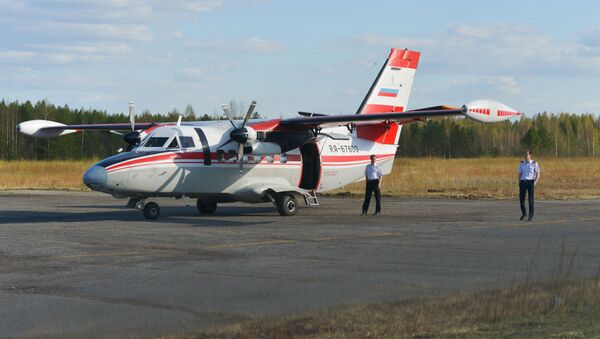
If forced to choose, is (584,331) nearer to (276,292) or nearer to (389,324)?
(389,324)

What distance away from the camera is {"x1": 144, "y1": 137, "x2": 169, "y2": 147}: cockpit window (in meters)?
25.9

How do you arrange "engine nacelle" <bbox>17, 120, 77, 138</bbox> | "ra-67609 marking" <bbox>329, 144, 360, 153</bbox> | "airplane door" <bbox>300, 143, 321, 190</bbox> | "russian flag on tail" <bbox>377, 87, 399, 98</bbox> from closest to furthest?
"airplane door" <bbox>300, 143, 321, 190</bbox> → "ra-67609 marking" <bbox>329, 144, 360, 153</bbox> → "engine nacelle" <bbox>17, 120, 77, 138</bbox> → "russian flag on tail" <bbox>377, 87, 399, 98</bbox>

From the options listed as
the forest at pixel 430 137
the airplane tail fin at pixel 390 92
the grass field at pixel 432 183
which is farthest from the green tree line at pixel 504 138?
the airplane tail fin at pixel 390 92

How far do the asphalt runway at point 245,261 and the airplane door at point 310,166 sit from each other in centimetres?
212

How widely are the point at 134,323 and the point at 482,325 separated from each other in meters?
4.02

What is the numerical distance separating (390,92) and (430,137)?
89968 mm

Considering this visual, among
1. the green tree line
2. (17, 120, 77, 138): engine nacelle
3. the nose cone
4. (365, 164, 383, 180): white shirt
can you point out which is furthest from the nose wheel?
the green tree line

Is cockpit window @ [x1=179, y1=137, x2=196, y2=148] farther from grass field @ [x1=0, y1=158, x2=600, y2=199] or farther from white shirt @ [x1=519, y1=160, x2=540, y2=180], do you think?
grass field @ [x1=0, y1=158, x2=600, y2=199]

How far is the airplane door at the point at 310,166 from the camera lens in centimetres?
2967

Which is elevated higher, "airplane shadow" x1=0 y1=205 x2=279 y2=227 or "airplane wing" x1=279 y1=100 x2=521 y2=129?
"airplane wing" x1=279 y1=100 x2=521 y2=129

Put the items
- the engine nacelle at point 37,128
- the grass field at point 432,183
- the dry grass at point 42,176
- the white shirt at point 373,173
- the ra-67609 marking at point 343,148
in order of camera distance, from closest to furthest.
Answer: the white shirt at point 373,173
the ra-67609 marking at point 343,148
the engine nacelle at point 37,128
the grass field at point 432,183
the dry grass at point 42,176

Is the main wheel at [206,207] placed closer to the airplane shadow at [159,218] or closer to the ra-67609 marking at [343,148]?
the airplane shadow at [159,218]

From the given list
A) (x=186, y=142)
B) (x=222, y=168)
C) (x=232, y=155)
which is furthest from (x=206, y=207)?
(x=186, y=142)

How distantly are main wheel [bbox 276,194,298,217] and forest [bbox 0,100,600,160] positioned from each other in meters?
59.8
